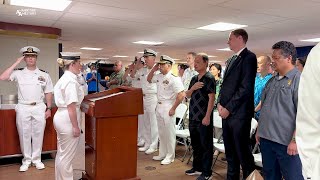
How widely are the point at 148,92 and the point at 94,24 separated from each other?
177 cm

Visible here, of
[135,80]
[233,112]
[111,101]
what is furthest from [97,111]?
[135,80]

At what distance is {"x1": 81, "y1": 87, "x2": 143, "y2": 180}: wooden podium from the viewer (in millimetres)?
2982

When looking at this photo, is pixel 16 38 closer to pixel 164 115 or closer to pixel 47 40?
pixel 47 40

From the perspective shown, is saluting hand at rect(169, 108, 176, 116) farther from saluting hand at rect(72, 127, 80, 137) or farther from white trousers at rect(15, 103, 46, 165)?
white trousers at rect(15, 103, 46, 165)

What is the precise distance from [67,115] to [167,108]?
1.73 m

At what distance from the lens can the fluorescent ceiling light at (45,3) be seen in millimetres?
3814

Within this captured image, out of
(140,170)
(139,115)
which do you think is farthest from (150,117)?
(140,170)

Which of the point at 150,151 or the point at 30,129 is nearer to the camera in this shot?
the point at 30,129

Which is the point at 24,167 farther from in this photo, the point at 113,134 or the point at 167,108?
the point at 167,108

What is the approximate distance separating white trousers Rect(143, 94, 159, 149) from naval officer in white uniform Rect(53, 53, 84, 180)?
2.14 meters

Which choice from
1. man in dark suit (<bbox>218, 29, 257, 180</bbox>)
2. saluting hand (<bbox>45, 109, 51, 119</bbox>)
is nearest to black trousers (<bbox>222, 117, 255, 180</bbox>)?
man in dark suit (<bbox>218, 29, 257, 180</bbox>)

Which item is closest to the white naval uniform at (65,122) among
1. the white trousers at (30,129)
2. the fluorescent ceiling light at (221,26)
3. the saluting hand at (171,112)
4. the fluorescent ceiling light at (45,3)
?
the white trousers at (30,129)

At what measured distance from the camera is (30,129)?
409cm

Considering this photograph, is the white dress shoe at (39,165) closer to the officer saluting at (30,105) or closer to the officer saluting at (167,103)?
the officer saluting at (30,105)
